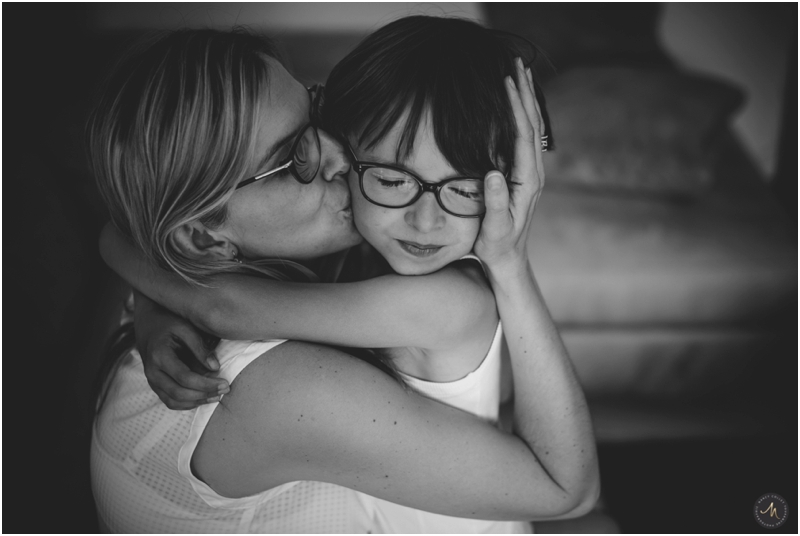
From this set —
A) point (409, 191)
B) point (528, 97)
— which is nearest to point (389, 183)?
point (409, 191)

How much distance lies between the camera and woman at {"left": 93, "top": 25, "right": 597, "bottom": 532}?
84cm

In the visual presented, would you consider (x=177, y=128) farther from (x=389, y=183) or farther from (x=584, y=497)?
(x=584, y=497)

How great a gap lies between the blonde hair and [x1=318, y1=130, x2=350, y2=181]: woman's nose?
0.45 feet

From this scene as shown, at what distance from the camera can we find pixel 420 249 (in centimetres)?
102

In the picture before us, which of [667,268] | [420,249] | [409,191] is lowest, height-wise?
[667,268]

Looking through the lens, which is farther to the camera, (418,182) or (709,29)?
(709,29)

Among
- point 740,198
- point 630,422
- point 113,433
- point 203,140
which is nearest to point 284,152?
point 203,140

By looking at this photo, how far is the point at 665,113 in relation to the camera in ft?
8.20

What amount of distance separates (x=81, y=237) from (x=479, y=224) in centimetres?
143

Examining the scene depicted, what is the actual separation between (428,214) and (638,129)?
1910 millimetres

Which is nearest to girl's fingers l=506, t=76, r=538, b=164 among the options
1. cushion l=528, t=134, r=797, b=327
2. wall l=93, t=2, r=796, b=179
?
cushion l=528, t=134, r=797, b=327

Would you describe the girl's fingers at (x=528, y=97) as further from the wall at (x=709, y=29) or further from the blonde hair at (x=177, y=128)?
the wall at (x=709, y=29)

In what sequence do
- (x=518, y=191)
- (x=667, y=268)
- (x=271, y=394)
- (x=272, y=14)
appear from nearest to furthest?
(x=271, y=394) < (x=518, y=191) < (x=667, y=268) < (x=272, y=14)

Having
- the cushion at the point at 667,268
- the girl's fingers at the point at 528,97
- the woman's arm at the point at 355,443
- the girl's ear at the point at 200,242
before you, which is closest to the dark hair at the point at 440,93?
the girl's fingers at the point at 528,97
